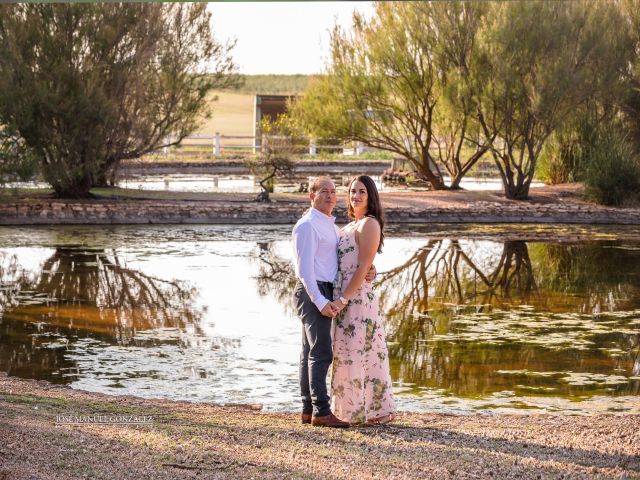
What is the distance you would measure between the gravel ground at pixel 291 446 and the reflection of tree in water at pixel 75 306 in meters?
2.59

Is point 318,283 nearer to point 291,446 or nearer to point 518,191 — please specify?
point 291,446

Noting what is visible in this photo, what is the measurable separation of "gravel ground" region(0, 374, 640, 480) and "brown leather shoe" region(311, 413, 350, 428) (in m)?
0.08

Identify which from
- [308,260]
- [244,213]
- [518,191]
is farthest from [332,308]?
[518,191]

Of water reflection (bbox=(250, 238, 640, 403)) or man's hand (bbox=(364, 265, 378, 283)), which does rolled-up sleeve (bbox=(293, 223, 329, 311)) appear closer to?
man's hand (bbox=(364, 265, 378, 283))

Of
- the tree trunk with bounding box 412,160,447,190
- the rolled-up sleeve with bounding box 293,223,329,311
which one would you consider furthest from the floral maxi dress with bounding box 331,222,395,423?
the tree trunk with bounding box 412,160,447,190

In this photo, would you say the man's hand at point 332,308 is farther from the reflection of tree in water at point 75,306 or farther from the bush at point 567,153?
the bush at point 567,153

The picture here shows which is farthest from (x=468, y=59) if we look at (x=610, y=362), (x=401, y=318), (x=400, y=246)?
(x=610, y=362)

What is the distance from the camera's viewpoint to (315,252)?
6.66 m

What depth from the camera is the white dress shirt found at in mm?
6566

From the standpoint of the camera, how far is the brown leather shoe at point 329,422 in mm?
6629

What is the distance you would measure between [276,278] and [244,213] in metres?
6.98

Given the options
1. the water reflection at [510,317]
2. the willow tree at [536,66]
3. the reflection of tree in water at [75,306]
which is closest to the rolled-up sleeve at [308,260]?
the water reflection at [510,317]

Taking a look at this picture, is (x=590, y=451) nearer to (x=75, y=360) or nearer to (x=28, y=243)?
(x=75, y=360)

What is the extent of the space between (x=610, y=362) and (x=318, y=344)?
379cm
